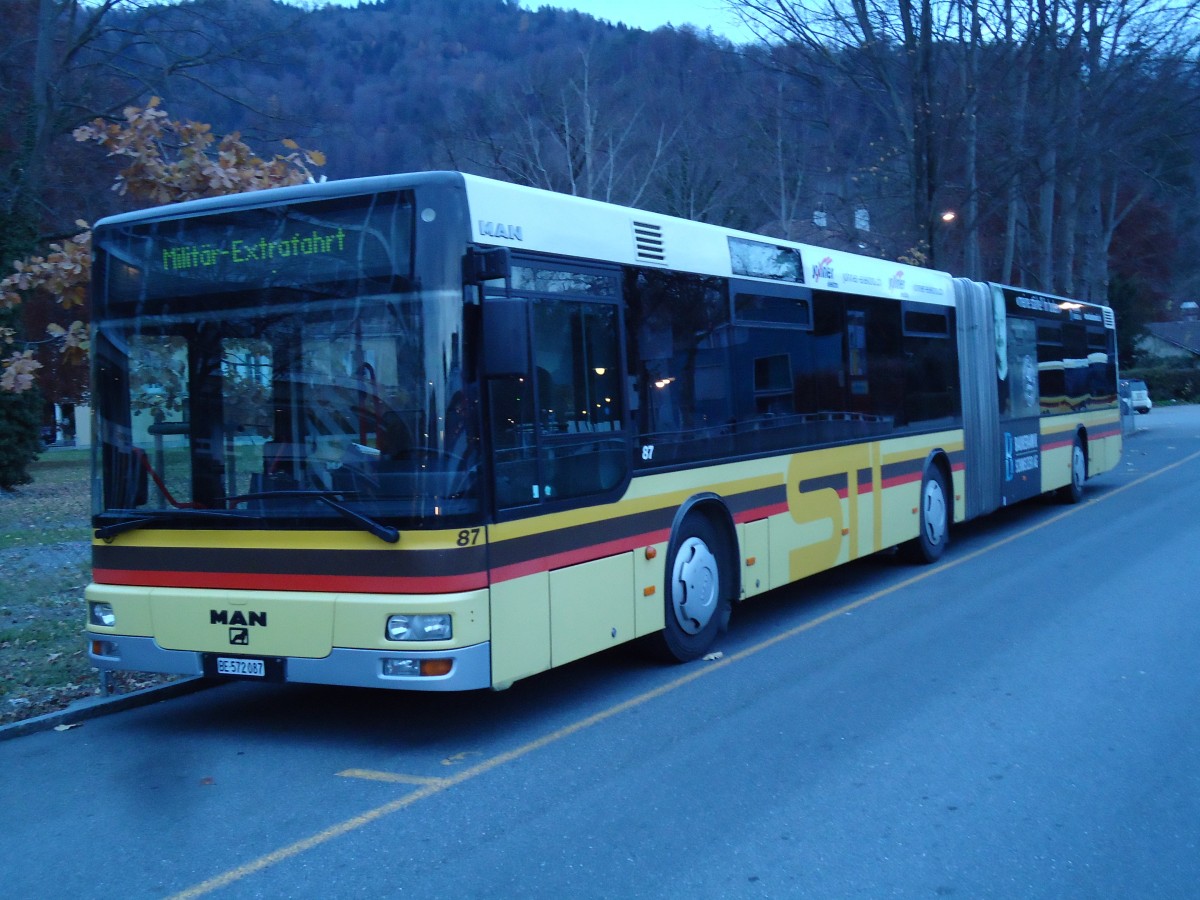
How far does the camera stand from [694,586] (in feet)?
27.3

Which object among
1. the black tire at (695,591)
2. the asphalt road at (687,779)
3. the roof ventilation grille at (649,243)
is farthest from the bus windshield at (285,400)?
the black tire at (695,591)

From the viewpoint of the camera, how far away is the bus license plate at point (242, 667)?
6453mm

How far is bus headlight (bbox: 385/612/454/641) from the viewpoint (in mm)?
6102

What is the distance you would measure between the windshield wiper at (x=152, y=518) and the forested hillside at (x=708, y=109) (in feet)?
35.4

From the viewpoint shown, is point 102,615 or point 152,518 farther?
point 102,615

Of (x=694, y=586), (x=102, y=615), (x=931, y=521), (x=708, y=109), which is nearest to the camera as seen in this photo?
(x=102, y=615)

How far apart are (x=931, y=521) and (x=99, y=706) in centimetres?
881

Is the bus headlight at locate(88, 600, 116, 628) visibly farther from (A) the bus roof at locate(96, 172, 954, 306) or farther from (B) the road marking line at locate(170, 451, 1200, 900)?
(A) the bus roof at locate(96, 172, 954, 306)

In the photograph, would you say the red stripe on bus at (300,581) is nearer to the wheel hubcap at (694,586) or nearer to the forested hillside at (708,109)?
the wheel hubcap at (694,586)

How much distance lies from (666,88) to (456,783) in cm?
2872

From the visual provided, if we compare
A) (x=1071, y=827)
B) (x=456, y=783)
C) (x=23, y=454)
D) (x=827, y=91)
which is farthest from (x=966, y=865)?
(x=827, y=91)

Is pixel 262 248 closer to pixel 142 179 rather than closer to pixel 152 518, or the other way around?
pixel 152 518

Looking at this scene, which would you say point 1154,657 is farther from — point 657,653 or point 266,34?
point 266,34

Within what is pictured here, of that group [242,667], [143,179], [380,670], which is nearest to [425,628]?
[380,670]
